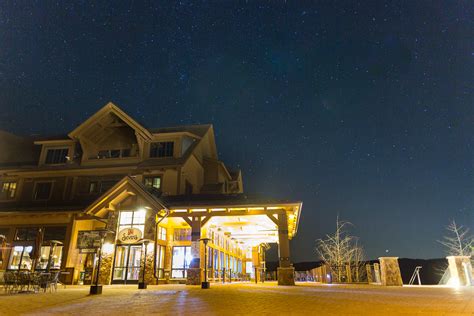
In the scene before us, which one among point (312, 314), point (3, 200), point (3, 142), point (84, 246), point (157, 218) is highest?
point (3, 142)

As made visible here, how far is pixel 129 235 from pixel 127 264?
1.64 meters

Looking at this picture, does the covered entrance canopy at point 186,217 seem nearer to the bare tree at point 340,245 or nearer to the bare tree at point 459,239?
the bare tree at point 340,245

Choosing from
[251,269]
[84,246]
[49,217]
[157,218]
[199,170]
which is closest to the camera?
[157,218]

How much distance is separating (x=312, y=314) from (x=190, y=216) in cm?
1343

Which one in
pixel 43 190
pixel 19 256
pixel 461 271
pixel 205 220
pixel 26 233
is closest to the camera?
pixel 461 271

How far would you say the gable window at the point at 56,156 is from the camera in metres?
24.5

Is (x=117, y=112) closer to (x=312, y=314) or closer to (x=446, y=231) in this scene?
(x=312, y=314)

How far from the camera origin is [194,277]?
16281 millimetres

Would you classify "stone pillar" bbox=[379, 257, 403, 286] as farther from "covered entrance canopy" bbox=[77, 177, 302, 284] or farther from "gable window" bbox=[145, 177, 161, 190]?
"gable window" bbox=[145, 177, 161, 190]

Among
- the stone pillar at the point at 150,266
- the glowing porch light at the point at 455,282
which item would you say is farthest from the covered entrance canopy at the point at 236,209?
the glowing porch light at the point at 455,282

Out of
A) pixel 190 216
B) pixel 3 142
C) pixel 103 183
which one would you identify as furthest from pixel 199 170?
pixel 3 142

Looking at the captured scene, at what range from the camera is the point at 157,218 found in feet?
58.0

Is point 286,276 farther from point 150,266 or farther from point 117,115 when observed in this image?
point 117,115

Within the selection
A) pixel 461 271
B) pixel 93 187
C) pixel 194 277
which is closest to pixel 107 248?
pixel 194 277
